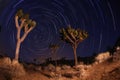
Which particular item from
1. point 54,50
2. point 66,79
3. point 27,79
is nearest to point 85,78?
point 66,79

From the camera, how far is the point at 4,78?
22891mm

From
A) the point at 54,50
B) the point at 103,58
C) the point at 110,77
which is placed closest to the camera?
the point at 110,77

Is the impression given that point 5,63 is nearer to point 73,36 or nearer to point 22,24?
point 22,24

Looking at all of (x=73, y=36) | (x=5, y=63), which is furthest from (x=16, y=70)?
(x=73, y=36)

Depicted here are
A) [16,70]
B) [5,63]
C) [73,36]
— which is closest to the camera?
[16,70]

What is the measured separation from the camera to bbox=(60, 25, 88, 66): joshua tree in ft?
141

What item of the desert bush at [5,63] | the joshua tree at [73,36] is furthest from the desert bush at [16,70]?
the joshua tree at [73,36]

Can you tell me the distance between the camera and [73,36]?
43156 mm

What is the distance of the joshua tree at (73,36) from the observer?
43.0 metres

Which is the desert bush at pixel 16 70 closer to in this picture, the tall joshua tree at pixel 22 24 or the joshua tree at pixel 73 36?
the tall joshua tree at pixel 22 24

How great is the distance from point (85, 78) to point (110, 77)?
→ 5.51 meters

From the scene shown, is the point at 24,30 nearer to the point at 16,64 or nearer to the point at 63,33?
the point at 16,64

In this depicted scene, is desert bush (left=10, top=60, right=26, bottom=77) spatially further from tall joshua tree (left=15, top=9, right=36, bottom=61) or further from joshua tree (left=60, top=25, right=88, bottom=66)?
joshua tree (left=60, top=25, right=88, bottom=66)

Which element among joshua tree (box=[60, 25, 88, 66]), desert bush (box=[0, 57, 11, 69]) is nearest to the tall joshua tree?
desert bush (box=[0, 57, 11, 69])
